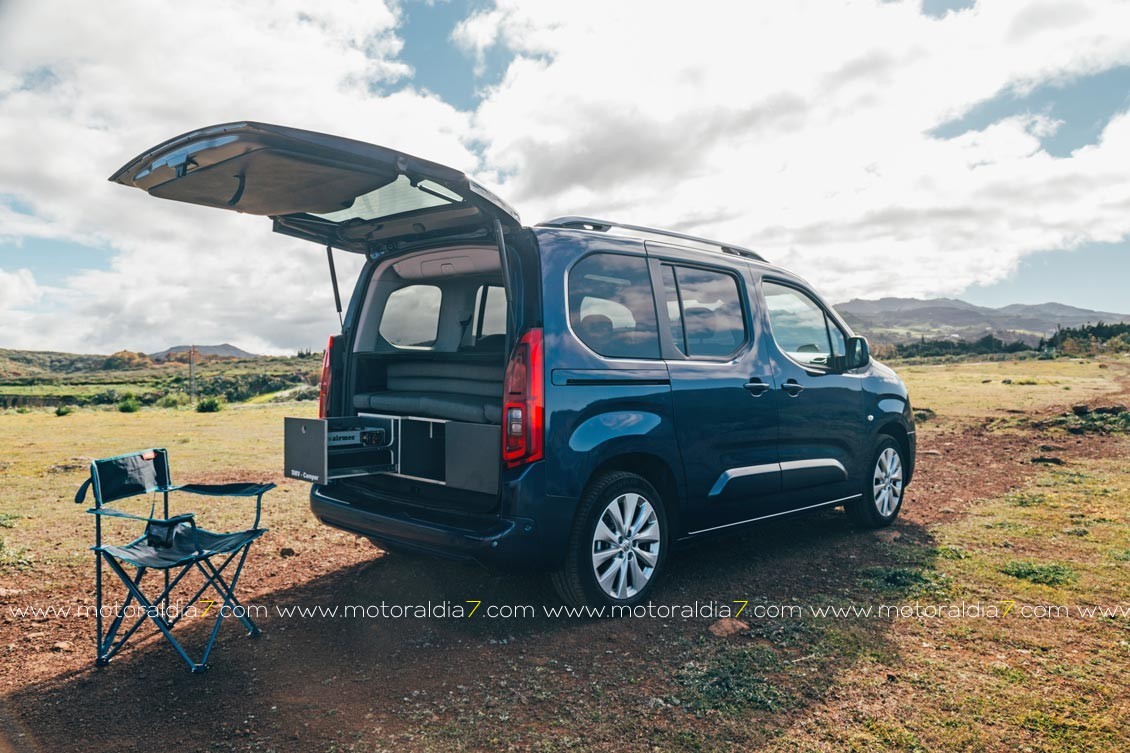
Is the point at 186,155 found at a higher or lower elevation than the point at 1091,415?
higher

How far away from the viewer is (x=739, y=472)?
4.94 meters

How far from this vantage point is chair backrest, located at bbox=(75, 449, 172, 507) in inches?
146

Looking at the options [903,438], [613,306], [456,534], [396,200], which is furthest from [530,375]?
[903,438]

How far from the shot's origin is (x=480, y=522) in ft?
13.2

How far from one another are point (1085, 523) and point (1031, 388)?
1920 centimetres

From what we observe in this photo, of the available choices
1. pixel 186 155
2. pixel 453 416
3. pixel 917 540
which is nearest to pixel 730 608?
pixel 453 416

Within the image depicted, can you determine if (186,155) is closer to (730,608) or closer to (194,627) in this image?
(194,627)

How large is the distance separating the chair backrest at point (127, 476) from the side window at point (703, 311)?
9.70ft

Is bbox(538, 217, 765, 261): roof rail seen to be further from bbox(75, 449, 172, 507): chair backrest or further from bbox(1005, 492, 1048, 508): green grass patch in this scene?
bbox(1005, 492, 1048, 508): green grass patch

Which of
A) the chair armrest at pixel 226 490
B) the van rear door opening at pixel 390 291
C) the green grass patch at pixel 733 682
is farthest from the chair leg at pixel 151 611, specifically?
the green grass patch at pixel 733 682

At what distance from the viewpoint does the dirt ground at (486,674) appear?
3.03 metres

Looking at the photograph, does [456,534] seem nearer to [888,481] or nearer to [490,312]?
[490,312]

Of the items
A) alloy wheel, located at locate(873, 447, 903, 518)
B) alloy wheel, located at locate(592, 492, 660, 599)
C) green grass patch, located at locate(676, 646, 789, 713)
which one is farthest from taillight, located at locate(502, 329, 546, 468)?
alloy wheel, located at locate(873, 447, 903, 518)

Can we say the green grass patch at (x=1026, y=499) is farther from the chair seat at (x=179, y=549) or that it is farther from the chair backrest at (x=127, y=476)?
the chair backrest at (x=127, y=476)
